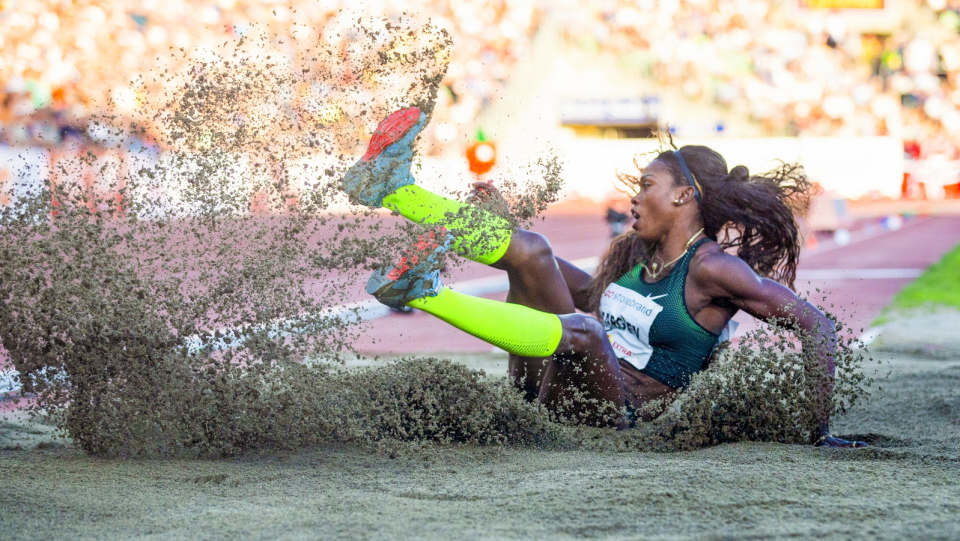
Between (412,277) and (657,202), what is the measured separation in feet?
3.33

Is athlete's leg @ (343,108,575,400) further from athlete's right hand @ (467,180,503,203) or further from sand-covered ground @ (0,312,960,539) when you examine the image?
sand-covered ground @ (0,312,960,539)

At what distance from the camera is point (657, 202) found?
344 centimetres

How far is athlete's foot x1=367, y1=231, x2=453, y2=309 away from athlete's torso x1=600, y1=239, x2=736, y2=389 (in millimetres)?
803

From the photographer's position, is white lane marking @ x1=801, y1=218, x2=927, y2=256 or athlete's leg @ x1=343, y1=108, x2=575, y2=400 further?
white lane marking @ x1=801, y1=218, x2=927, y2=256

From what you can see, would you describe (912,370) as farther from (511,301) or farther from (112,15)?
(112,15)

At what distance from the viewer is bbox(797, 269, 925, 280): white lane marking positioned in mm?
9805

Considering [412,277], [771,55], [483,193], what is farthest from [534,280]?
[771,55]

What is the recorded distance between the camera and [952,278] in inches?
392

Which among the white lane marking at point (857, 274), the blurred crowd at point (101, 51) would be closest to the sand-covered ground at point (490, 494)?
the white lane marking at point (857, 274)

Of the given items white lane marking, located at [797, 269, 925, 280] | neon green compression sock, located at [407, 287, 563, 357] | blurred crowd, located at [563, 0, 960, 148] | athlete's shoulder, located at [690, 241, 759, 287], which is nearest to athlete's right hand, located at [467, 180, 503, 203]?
neon green compression sock, located at [407, 287, 563, 357]

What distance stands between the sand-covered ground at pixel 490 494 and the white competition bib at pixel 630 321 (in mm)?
509

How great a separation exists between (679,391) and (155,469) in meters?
1.76

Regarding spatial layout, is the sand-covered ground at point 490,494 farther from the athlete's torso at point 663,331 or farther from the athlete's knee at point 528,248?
the athlete's knee at point 528,248

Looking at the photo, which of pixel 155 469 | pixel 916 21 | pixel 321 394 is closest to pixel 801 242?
pixel 321 394
